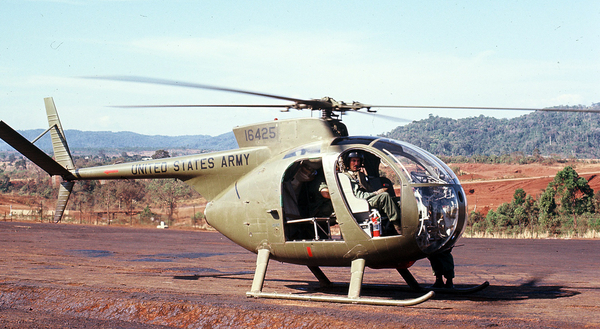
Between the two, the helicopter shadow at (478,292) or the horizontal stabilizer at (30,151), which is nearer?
the helicopter shadow at (478,292)

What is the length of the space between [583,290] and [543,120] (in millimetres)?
203903

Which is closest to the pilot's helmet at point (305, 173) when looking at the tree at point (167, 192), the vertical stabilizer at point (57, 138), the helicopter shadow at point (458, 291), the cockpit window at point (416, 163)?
the cockpit window at point (416, 163)

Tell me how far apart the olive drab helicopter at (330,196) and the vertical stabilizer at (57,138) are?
2.47 metres

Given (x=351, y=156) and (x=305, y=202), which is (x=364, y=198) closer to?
(x=351, y=156)

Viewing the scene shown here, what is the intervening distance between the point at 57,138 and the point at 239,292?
766 centimetres

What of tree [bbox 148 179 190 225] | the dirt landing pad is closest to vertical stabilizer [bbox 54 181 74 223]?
the dirt landing pad

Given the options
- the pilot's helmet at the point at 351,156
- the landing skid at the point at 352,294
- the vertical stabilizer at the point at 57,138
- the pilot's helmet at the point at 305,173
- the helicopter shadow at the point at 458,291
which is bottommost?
the helicopter shadow at the point at 458,291

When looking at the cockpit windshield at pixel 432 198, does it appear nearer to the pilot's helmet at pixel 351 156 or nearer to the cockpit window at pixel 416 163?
the cockpit window at pixel 416 163

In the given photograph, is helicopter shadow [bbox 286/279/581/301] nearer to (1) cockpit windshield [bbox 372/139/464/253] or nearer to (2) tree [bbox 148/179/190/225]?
(1) cockpit windshield [bbox 372/139/464/253]

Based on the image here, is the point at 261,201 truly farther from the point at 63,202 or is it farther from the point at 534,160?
the point at 534,160

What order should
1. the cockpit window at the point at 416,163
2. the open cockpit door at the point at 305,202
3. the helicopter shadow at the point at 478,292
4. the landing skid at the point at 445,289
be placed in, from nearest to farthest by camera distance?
1. the cockpit window at the point at 416,163
2. the open cockpit door at the point at 305,202
3. the helicopter shadow at the point at 478,292
4. the landing skid at the point at 445,289

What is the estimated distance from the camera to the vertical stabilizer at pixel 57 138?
14609 millimetres

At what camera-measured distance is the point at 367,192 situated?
9.32 metres

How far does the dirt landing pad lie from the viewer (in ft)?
27.0
